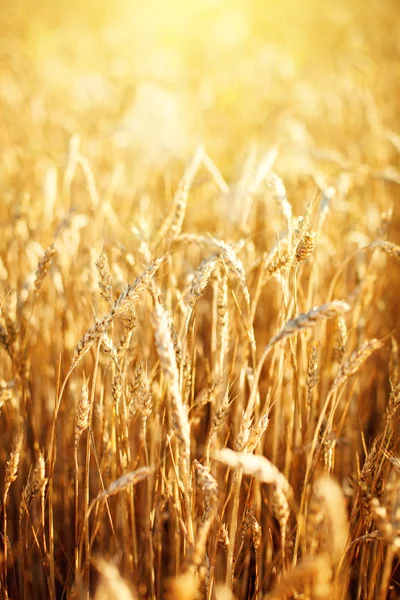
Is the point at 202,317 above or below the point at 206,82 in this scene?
below

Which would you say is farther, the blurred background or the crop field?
the blurred background

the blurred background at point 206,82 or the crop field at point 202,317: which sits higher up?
the blurred background at point 206,82

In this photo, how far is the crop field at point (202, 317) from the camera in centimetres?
85

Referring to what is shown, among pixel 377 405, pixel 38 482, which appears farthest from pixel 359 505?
pixel 377 405

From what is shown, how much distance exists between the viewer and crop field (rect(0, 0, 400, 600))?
2.78 ft

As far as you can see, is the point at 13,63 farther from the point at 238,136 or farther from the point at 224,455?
the point at 224,455

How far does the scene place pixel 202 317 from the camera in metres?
1.99

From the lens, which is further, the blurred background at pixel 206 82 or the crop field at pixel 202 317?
the blurred background at pixel 206 82

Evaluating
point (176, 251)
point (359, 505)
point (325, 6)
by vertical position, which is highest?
point (325, 6)

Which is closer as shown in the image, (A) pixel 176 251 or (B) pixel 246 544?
(B) pixel 246 544

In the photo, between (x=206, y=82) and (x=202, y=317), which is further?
(x=206, y=82)

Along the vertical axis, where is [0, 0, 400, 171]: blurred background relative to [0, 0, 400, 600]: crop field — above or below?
above

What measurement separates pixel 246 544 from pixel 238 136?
A: 3.30m

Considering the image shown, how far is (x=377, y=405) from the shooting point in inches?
64.7
